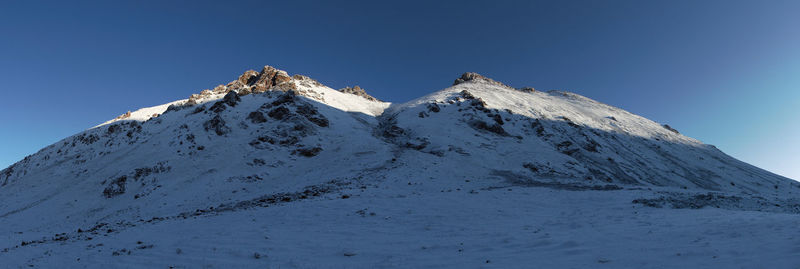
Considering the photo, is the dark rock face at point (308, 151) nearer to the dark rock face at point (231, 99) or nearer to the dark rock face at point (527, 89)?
the dark rock face at point (231, 99)

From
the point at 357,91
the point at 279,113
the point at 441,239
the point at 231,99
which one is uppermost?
the point at 357,91

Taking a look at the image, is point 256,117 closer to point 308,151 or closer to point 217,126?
point 217,126

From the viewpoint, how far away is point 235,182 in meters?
26.1

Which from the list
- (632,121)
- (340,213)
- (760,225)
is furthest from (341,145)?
(632,121)

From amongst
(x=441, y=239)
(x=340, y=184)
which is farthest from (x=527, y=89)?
(x=441, y=239)

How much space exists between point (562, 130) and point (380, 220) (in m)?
43.0

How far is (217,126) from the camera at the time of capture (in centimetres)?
3666

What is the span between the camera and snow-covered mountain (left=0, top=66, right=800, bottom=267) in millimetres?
10695

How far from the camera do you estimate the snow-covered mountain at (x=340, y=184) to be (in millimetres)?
10695

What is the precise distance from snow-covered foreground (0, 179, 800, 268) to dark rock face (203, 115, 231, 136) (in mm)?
22597

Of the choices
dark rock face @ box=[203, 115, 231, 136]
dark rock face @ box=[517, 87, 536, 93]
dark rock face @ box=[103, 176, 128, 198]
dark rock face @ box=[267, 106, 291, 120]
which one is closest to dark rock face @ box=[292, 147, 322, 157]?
dark rock face @ box=[267, 106, 291, 120]

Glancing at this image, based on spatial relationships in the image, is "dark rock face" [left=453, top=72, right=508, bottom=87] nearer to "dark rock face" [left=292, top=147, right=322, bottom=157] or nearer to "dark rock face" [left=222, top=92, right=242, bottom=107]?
"dark rock face" [left=222, top=92, right=242, bottom=107]

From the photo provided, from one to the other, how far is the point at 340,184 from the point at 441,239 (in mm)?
13485

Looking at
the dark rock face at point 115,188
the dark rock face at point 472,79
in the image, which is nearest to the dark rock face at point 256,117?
the dark rock face at point 115,188
